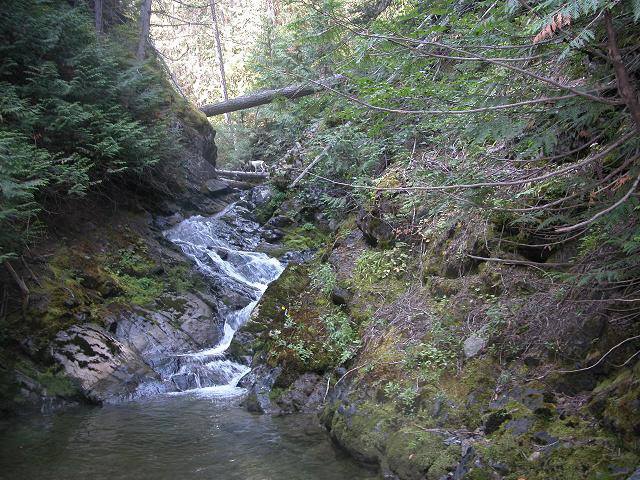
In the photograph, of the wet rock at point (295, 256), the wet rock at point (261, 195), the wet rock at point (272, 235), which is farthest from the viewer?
the wet rock at point (261, 195)

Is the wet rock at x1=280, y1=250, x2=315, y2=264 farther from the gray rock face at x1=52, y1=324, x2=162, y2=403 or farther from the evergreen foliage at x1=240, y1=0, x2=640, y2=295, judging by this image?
the evergreen foliage at x1=240, y1=0, x2=640, y2=295

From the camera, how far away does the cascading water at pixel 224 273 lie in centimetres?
899

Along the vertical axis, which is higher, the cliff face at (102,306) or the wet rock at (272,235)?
the wet rock at (272,235)

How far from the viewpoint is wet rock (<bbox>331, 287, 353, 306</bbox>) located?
27.6ft

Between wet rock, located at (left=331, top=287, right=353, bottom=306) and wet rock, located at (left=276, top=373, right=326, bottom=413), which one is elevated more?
wet rock, located at (left=331, top=287, right=353, bottom=306)

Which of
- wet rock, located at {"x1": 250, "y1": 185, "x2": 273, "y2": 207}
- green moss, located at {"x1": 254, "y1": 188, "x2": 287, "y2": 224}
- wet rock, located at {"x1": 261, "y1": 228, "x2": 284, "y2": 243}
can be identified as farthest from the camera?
wet rock, located at {"x1": 250, "y1": 185, "x2": 273, "y2": 207}

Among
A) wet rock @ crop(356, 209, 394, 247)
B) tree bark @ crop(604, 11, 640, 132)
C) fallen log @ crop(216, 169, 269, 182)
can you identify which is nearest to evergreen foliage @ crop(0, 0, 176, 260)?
wet rock @ crop(356, 209, 394, 247)

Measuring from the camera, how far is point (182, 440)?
6172mm

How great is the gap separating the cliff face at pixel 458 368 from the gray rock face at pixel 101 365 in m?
2.12

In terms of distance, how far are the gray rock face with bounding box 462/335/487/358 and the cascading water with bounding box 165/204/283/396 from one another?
445cm

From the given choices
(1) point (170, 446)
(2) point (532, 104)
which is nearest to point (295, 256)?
(1) point (170, 446)

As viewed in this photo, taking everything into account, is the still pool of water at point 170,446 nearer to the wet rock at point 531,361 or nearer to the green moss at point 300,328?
the green moss at point 300,328

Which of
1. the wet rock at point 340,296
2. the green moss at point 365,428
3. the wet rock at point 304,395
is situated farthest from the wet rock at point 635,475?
the wet rock at point 340,296

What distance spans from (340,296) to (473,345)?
337cm
